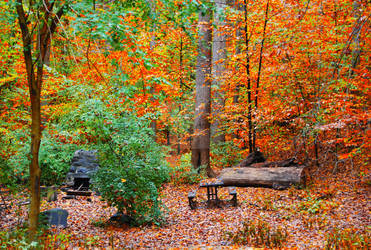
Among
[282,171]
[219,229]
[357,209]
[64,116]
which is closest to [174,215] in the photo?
[219,229]

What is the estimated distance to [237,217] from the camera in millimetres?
7496

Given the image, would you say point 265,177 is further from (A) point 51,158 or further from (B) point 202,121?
(A) point 51,158

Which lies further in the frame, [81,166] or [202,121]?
[202,121]

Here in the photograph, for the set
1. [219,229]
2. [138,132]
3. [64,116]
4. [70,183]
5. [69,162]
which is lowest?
[219,229]

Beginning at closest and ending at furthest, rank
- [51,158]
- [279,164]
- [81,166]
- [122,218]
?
[122,218]
[279,164]
[81,166]
[51,158]

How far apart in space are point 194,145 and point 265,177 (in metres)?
3.27

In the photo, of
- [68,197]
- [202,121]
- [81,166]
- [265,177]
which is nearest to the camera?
[68,197]

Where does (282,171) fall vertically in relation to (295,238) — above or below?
above

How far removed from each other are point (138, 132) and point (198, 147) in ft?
14.9

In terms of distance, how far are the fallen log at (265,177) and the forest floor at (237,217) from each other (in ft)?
0.94

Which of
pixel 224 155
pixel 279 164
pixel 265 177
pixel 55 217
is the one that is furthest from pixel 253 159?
pixel 55 217

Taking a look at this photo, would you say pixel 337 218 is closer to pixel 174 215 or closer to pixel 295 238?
pixel 295 238

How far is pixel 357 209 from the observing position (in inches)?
286

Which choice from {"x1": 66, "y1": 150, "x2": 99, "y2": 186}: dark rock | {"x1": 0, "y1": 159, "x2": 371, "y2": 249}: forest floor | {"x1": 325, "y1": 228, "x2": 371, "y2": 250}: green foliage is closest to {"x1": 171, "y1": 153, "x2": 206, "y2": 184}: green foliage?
{"x1": 0, "y1": 159, "x2": 371, "y2": 249}: forest floor
